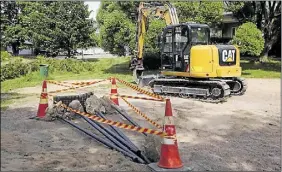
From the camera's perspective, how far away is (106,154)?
17.6 ft

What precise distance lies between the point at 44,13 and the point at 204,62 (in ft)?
21.2

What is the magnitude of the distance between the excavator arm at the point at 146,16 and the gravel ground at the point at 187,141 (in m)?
4.26

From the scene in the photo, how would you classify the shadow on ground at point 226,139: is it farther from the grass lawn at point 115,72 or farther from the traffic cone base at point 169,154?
the grass lawn at point 115,72

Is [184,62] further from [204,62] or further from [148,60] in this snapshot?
[148,60]

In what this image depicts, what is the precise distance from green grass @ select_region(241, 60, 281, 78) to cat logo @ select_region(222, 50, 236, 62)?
8.56 metres

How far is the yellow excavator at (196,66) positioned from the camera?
11336 millimetres

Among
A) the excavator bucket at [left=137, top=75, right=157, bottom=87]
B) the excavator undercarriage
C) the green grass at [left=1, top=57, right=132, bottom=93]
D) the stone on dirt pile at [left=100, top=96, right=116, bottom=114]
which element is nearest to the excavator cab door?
the excavator undercarriage

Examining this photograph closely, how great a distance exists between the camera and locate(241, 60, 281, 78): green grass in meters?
19.9

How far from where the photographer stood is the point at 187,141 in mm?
6527

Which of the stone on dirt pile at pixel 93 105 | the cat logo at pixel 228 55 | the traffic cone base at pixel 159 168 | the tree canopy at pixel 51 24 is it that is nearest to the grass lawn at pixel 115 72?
the tree canopy at pixel 51 24

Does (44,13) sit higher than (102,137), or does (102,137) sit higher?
(44,13)

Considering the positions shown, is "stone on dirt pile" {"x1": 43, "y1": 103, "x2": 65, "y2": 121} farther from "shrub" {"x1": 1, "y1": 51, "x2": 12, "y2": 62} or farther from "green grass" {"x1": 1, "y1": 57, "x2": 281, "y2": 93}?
"green grass" {"x1": 1, "y1": 57, "x2": 281, "y2": 93}

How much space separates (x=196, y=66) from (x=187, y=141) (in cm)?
541

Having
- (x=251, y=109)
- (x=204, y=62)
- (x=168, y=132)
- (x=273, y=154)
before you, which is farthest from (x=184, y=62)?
(x=168, y=132)
